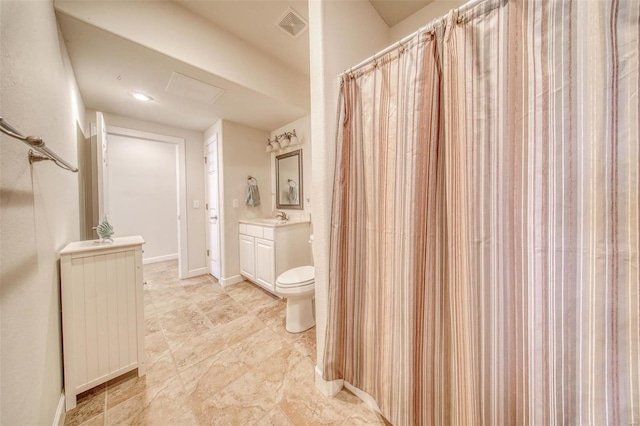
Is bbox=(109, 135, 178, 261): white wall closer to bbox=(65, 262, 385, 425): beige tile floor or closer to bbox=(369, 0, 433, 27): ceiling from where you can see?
bbox=(65, 262, 385, 425): beige tile floor

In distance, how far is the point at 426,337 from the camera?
2.85 ft

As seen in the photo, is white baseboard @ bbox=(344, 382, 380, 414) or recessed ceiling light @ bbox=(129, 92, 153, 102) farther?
recessed ceiling light @ bbox=(129, 92, 153, 102)

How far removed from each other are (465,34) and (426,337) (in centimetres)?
118

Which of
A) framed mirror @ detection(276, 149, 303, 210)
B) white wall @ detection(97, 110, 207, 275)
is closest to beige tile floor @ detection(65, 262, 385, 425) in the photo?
white wall @ detection(97, 110, 207, 275)

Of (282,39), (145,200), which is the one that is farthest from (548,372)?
(145,200)

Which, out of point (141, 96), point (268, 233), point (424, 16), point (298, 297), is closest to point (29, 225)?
point (298, 297)

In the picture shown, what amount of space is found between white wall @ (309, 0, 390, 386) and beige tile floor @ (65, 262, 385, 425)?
0.83 ft

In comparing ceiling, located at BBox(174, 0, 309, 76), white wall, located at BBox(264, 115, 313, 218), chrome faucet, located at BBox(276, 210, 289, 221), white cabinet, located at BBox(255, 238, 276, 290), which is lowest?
white cabinet, located at BBox(255, 238, 276, 290)

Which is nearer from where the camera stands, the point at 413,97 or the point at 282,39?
the point at 413,97

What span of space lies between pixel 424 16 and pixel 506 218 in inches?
68.4

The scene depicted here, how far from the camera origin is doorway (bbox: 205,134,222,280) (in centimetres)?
288

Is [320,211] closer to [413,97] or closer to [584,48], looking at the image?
[413,97]

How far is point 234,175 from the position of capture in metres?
2.84

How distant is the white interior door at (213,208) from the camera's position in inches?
114
